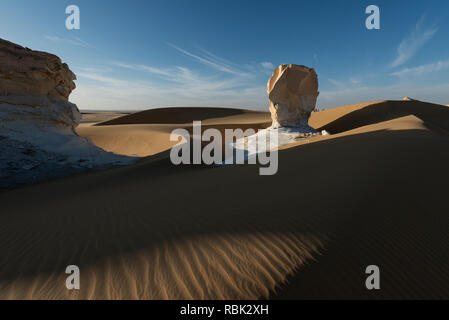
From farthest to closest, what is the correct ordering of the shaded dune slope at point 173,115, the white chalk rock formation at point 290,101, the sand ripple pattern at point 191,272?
1. the shaded dune slope at point 173,115
2. the white chalk rock formation at point 290,101
3. the sand ripple pattern at point 191,272

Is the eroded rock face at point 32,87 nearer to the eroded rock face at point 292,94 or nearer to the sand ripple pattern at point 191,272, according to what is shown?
the sand ripple pattern at point 191,272

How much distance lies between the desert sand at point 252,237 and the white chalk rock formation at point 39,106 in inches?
155

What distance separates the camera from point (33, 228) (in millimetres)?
2877

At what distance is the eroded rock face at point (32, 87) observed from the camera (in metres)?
7.14

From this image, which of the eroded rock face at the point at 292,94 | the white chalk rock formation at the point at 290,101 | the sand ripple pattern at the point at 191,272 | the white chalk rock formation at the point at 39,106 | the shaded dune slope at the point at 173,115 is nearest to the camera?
the sand ripple pattern at the point at 191,272

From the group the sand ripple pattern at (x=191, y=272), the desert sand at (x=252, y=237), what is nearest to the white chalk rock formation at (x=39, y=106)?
the desert sand at (x=252, y=237)

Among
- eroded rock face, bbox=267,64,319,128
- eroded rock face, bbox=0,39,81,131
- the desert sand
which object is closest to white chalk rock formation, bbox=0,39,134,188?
eroded rock face, bbox=0,39,81,131

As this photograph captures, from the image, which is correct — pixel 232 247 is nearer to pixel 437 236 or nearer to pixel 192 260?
pixel 192 260

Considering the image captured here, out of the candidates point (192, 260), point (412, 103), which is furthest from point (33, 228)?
Result: point (412, 103)

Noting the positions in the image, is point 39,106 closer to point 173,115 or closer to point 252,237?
point 252,237

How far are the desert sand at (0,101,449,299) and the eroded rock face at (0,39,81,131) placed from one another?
4900mm

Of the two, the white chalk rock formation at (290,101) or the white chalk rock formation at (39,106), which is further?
the white chalk rock formation at (290,101)

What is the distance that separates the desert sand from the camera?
5.51 ft

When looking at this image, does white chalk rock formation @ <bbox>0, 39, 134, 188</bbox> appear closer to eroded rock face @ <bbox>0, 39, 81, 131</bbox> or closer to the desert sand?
eroded rock face @ <bbox>0, 39, 81, 131</bbox>
